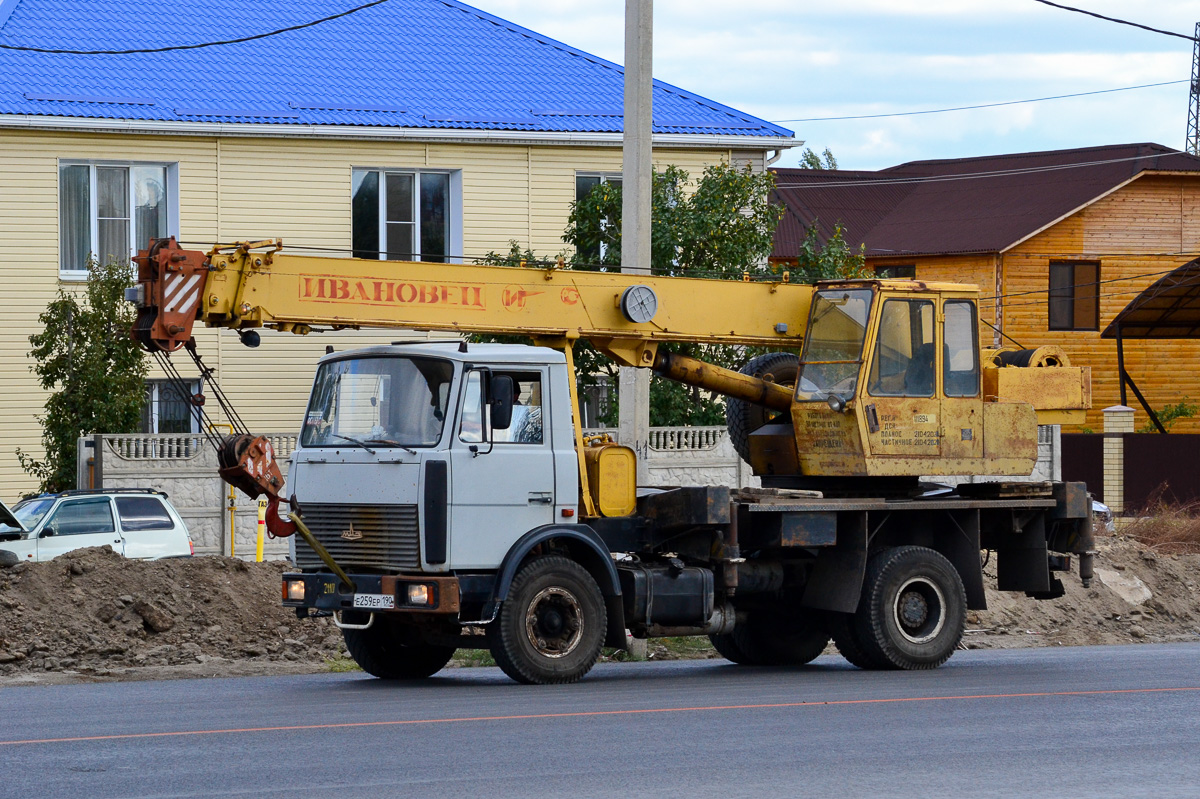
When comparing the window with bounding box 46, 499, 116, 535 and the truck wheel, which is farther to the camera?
the window with bounding box 46, 499, 116, 535

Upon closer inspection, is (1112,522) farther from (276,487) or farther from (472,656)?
(276,487)

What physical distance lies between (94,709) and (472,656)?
5327 millimetres

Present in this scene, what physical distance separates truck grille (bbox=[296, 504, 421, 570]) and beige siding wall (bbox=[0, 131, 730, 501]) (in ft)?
39.4

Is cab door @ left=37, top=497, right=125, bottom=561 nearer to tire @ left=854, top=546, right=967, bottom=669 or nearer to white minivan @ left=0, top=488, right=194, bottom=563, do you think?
white minivan @ left=0, top=488, right=194, bottom=563

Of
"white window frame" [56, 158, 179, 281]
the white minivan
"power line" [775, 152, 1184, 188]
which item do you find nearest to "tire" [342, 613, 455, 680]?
the white minivan

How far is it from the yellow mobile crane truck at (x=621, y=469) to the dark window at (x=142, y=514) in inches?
271

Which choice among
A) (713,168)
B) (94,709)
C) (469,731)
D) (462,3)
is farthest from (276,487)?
(462,3)

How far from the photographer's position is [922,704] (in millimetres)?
12000

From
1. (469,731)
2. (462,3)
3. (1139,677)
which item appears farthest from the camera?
(462,3)

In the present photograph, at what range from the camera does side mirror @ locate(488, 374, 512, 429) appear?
12836 millimetres

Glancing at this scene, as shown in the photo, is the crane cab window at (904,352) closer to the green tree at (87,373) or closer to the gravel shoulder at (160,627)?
the gravel shoulder at (160,627)

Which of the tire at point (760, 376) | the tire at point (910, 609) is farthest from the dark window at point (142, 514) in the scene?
the tire at point (910, 609)

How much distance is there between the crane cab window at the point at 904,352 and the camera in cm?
1481

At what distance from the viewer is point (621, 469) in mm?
14102
